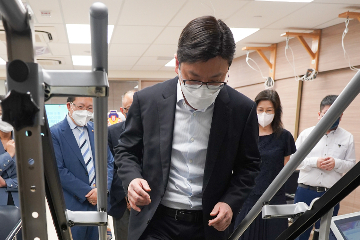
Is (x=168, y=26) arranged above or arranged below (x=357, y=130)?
above

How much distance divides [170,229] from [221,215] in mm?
223

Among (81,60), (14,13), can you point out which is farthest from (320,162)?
(81,60)

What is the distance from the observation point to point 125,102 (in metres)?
2.98

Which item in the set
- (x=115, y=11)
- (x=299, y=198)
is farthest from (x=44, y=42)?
(x=299, y=198)

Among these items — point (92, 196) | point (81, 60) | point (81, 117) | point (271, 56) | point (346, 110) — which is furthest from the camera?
point (81, 60)

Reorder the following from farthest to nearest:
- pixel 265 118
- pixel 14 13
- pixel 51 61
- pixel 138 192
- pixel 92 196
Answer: pixel 51 61
pixel 265 118
pixel 92 196
pixel 138 192
pixel 14 13

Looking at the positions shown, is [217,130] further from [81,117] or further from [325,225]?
[81,117]

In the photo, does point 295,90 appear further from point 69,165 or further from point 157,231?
point 157,231

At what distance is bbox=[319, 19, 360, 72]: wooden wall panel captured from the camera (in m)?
3.64

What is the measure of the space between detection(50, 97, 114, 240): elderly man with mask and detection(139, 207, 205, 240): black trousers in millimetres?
979

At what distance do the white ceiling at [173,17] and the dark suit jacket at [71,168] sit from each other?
0.92 metres

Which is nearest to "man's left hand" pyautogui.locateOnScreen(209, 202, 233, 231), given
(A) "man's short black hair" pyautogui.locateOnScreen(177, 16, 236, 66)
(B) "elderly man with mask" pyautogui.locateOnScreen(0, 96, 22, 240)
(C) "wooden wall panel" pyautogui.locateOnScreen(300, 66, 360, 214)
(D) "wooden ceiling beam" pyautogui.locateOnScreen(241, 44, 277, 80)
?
(A) "man's short black hair" pyautogui.locateOnScreen(177, 16, 236, 66)

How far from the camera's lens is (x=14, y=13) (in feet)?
1.22

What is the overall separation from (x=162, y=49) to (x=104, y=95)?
5.63 m
